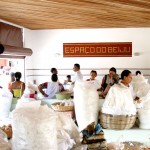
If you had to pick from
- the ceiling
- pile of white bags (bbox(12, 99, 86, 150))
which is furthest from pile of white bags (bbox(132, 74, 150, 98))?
pile of white bags (bbox(12, 99, 86, 150))

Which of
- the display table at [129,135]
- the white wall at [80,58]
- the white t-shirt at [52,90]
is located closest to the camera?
the display table at [129,135]

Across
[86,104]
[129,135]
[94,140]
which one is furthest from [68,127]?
[86,104]

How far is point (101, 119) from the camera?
3955 millimetres

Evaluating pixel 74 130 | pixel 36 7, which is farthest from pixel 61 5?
pixel 74 130

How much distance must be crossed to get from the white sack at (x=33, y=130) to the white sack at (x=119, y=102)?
2286mm

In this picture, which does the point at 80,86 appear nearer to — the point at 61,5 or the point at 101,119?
the point at 101,119

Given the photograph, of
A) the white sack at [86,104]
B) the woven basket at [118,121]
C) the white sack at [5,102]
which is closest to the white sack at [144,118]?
the woven basket at [118,121]

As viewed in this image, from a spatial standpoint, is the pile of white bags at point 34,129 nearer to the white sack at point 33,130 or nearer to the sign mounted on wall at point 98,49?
the white sack at point 33,130

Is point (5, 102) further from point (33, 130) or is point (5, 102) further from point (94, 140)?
point (33, 130)

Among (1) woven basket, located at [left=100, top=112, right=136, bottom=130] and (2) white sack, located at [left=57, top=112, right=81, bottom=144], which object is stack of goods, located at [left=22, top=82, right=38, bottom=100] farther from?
(2) white sack, located at [left=57, top=112, right=81, bottom=144]

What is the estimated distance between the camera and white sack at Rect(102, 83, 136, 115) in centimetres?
372

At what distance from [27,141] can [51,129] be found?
6.0 inches

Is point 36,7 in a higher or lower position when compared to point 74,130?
higher

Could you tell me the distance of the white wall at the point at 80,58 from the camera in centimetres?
820
